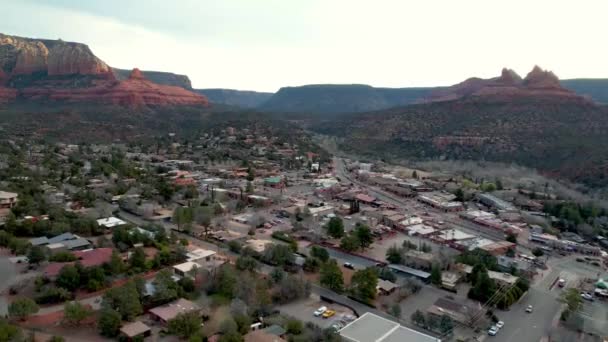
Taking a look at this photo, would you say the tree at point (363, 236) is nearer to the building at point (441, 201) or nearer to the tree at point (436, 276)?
the tree at point (436, 276)

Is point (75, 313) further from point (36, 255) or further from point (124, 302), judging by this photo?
point (36, 255)

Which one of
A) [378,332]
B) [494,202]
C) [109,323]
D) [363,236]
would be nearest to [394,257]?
[363,236]

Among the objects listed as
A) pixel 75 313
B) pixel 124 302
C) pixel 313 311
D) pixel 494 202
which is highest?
pixel 124 302

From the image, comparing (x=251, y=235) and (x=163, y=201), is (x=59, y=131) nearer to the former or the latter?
(x=163, y=201)

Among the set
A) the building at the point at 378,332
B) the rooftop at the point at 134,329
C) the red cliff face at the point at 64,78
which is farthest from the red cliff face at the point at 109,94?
the building at the point at 378,332

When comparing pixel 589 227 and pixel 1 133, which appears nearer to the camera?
pixel 589 227

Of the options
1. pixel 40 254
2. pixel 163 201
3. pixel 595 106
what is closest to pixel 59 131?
pixel 163 201
